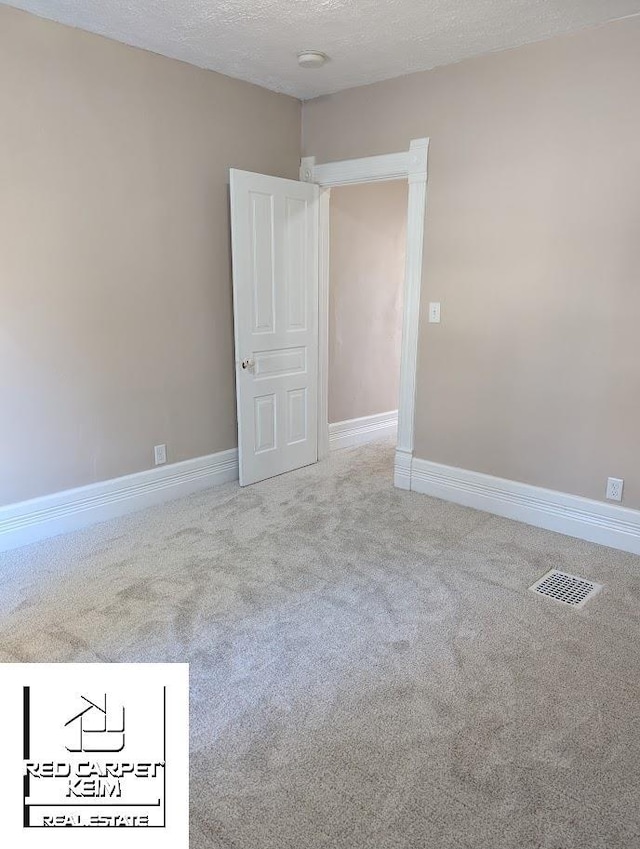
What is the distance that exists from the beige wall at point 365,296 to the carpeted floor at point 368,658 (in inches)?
65.7

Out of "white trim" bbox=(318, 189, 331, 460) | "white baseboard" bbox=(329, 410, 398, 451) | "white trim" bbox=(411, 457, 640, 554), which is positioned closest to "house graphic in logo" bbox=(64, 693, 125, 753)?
"white trim" bbox=(411, 457, 640, 554)

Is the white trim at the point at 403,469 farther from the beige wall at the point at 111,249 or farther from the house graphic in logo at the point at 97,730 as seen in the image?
the house graphic in logo at the point at 97,730

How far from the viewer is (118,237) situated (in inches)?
132

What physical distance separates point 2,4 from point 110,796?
3.30 meters

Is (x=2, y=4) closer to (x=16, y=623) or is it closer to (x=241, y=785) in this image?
(x=16, y=623)

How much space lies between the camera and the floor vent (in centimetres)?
268

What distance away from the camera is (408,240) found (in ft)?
12.5

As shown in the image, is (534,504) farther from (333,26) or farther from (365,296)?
(333,26)

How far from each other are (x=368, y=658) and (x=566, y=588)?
111cm

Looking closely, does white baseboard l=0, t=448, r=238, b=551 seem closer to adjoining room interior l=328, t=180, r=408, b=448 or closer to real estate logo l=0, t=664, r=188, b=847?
adjoining room interior l=328, t=180, r=408, b=448

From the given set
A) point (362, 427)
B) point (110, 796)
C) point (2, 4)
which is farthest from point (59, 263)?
point (362, 427)

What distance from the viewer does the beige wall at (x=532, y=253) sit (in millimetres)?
2969

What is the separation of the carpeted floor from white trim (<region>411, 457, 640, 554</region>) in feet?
0.38

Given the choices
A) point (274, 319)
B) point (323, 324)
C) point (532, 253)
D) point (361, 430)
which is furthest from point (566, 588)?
point (361, 430)
